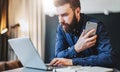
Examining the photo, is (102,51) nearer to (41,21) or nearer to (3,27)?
(41,21)

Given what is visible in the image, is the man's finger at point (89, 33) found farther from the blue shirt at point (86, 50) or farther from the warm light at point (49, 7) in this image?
the warm light at point (49, 7)

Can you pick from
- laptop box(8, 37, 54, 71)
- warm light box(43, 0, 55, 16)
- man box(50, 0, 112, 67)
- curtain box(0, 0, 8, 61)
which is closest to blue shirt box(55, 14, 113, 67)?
man box(50, 0, 112, 67)

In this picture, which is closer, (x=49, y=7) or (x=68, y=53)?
(x=68, y=53)

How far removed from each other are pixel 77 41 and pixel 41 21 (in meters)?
0.58

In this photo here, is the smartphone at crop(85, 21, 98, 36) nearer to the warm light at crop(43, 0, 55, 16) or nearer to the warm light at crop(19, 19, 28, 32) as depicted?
the warm light at crop(43, 0, 55, 16)

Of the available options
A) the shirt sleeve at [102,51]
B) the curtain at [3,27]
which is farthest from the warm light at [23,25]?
the shirt sleeve at [102,51]

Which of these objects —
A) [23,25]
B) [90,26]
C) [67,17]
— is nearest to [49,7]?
[67,17]

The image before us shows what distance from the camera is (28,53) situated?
2055 mm

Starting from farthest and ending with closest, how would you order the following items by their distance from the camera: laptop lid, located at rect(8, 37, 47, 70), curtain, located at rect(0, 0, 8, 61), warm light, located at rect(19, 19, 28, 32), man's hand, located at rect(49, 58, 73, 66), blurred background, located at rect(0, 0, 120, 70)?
1. curtain, located at rect(0, 0, 8, 61)
2. warm light, located at rect(19, 19, 28, 32)
3. man's hand, located at rect(49, 58, 73, 66)
4. blurred background, located at rect(0, 0, 120, 70)
5. laptop lid, located at rect(8, 37, 47, 70)

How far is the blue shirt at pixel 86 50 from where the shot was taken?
2.69 metres

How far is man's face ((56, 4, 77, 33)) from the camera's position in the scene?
9.37 feet

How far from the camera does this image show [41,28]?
3.10 meters

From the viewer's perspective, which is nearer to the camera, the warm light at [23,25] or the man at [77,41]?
the man at [77,41]

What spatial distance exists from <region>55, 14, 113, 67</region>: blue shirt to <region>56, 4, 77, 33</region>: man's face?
6 centimetres
